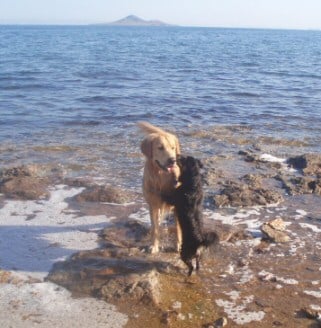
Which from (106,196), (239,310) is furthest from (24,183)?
(239,310)

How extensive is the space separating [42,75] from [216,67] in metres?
10.1

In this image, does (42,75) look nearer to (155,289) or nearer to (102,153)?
(102,153)

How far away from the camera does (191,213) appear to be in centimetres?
448

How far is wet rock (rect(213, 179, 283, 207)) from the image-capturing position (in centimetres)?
606

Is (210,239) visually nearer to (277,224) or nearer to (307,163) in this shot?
(277,224)

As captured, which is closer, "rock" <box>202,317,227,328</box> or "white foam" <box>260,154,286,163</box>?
"rock" <box>202,317,227,328</box>

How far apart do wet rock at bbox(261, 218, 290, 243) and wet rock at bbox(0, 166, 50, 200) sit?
2.94 m

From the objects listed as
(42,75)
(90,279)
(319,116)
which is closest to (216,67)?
(42,75)

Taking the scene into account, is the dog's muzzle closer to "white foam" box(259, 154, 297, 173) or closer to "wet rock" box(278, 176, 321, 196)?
"wet rock" box(278, 176, 321, 196)

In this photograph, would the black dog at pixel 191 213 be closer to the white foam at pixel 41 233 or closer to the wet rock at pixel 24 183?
the white foam at pixel 41 233

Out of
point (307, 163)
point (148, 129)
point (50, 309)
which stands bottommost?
point (50, 309)

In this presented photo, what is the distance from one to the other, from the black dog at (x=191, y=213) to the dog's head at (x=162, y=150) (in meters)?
0.18

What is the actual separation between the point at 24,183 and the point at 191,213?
3022 mm

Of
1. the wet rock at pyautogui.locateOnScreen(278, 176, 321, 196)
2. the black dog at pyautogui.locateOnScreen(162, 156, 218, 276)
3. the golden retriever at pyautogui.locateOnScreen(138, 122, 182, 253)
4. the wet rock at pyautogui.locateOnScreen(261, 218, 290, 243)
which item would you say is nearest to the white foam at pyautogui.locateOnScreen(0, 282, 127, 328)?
the black dog at pyautogui.locateOnScreen(162, 156, 218, 276)
